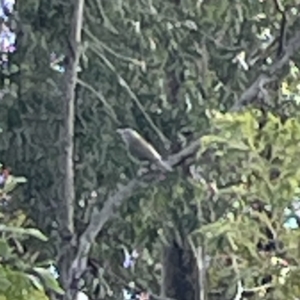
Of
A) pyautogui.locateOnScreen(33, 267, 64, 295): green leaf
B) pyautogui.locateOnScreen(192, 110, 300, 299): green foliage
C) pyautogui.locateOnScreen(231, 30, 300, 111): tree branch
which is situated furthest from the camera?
pyautogui.locateOnScreen(231, 30, 300, 111): tree branch

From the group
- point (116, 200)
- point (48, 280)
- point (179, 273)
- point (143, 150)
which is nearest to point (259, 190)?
point (48, 280)

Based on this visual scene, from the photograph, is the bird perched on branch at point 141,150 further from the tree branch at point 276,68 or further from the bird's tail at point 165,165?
the tree branch at point 276,68

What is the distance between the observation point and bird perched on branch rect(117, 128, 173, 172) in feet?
13.7

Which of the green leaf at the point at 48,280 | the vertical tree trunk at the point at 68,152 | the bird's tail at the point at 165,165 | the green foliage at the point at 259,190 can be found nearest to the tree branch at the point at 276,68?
the bird's tail at the point at 165,165

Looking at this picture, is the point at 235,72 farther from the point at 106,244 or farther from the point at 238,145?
the point at 238,145

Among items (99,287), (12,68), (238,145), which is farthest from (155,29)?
(238,145)

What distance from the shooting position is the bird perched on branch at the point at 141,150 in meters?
4.19

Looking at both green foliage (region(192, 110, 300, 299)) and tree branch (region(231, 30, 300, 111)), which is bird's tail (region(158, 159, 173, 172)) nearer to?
tree branch (region(231, 30, 300, 111))

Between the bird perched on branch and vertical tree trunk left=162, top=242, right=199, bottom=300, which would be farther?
vertical tree trunk left=162, top=242, right=199, bottom=300

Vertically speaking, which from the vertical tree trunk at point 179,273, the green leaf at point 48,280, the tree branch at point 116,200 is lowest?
the vertical tree trunk at point 179,273

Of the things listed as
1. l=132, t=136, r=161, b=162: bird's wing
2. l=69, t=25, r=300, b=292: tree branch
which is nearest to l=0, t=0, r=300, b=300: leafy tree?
l=69, t=25, r=300, b=292: tree branch

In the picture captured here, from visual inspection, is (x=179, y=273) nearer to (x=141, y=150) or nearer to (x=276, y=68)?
(x=141, y=150)

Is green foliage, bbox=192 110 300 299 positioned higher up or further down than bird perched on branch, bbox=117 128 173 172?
further down

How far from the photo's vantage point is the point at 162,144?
4617 millimetres
